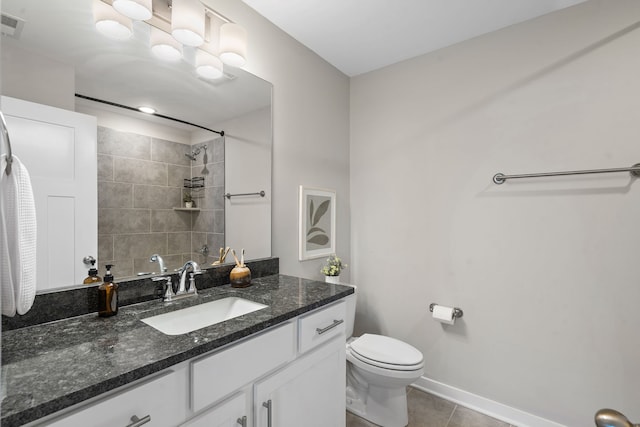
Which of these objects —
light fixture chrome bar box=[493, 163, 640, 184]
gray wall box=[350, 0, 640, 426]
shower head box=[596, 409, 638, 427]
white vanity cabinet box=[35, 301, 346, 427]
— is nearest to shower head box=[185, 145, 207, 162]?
white vanity cabinet box=[35, 301, 346, 427]

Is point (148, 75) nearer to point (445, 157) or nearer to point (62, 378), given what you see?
point (62, 378)

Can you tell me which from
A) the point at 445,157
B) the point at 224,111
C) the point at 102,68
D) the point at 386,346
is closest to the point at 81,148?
the point at 102,68

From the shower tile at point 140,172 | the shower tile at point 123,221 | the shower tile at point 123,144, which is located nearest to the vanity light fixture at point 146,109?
the shower tile at point 123,144

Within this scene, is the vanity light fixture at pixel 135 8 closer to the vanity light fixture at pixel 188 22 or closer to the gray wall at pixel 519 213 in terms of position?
the vanity light fixture at pixel 188 22

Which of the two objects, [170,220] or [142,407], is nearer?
[142,407]

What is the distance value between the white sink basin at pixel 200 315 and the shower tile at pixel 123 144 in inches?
26.9

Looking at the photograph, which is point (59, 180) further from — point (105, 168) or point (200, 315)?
point (200, 315)

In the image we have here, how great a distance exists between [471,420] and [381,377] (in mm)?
708

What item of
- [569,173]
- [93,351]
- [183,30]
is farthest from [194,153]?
[569,173]

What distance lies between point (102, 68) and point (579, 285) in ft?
8.51

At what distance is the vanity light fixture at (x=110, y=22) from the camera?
1208 millimetres

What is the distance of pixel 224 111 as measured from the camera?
1.67 metres

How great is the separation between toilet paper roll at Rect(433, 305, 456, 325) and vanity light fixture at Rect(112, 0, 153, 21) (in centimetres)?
229

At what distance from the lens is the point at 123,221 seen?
1268 millimetres
